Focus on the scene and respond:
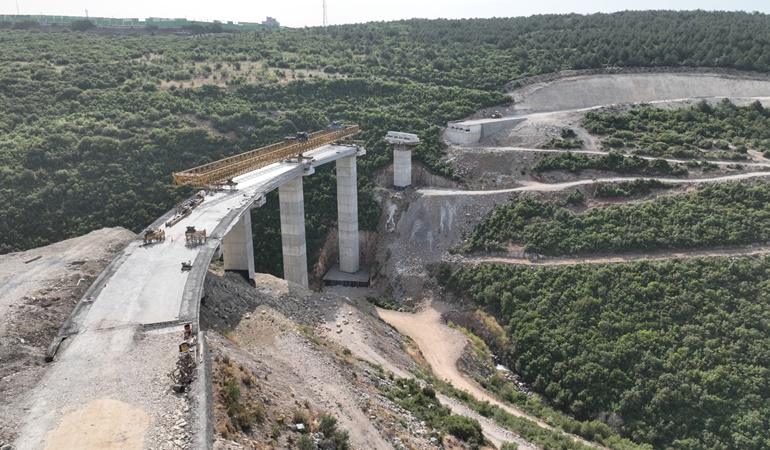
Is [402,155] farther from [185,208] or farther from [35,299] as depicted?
[35,299]

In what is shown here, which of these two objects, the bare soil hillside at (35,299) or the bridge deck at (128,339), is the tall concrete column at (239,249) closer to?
the bridge deck at (128,339)

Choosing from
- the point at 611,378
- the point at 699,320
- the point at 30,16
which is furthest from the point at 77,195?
the point at 30,16

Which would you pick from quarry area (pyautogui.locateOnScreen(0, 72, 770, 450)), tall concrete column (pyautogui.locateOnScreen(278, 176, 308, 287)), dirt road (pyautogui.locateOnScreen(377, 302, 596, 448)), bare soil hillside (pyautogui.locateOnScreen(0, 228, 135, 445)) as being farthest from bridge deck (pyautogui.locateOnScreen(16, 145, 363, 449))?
dirt road (pyautogui.locateOnScreen(377, 302, 596, 448))

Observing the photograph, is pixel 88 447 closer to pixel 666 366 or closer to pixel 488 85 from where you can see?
pixel 666 366

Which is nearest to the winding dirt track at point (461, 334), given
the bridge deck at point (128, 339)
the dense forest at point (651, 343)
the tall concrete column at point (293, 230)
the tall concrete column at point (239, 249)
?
the dense forest at point (651, 343)

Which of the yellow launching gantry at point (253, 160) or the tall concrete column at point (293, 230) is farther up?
the yellow launching gantry at point (253, 160)

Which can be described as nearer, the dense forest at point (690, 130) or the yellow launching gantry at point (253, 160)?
the yellow launching gantry at point (253, 160)
